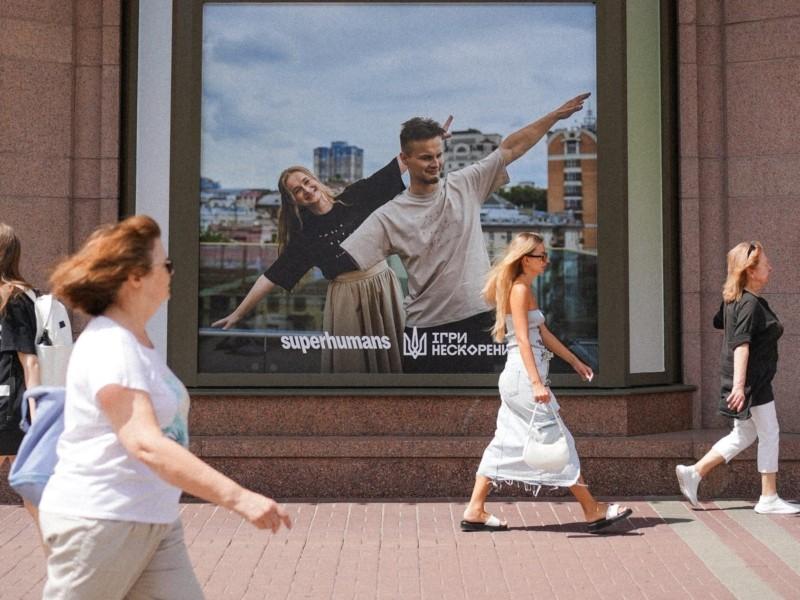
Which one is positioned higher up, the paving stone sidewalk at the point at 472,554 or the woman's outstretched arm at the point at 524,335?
the woman's outstretched arm at the point at 524,335

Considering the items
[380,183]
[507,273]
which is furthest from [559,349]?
[380,183]

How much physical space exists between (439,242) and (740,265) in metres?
2.34

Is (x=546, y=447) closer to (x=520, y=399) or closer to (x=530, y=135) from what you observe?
(x=520, y=399)

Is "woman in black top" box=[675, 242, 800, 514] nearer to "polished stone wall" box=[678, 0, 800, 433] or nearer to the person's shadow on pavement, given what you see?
the person's shadow on pavement

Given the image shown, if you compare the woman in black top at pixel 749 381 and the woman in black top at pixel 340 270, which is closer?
the woman in black top at pixel 749 381

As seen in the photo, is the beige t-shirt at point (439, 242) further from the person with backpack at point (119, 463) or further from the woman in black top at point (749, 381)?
the person with backpack at point (119, 463)

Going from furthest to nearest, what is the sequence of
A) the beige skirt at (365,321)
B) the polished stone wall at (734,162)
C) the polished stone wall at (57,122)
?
the polished stone wall at (734,162) < the polished stone wall at (57,122) < the beige skirt at (365,321)

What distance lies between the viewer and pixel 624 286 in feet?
29.5

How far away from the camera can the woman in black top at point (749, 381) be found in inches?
308

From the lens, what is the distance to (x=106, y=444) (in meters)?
3.15

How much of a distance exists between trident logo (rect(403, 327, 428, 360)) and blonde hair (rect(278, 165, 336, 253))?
119 cm

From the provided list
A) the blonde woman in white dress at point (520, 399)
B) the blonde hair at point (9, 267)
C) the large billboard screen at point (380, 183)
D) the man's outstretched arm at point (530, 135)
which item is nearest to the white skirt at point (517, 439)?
the blonde woman in white dress at point (520, 399)

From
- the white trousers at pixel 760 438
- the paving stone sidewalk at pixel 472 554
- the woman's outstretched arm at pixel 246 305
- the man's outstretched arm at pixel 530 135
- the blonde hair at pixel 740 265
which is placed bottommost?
the paving stone sidewalk at pixel 472 554

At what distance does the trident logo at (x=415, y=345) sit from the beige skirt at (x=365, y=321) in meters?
0.05
